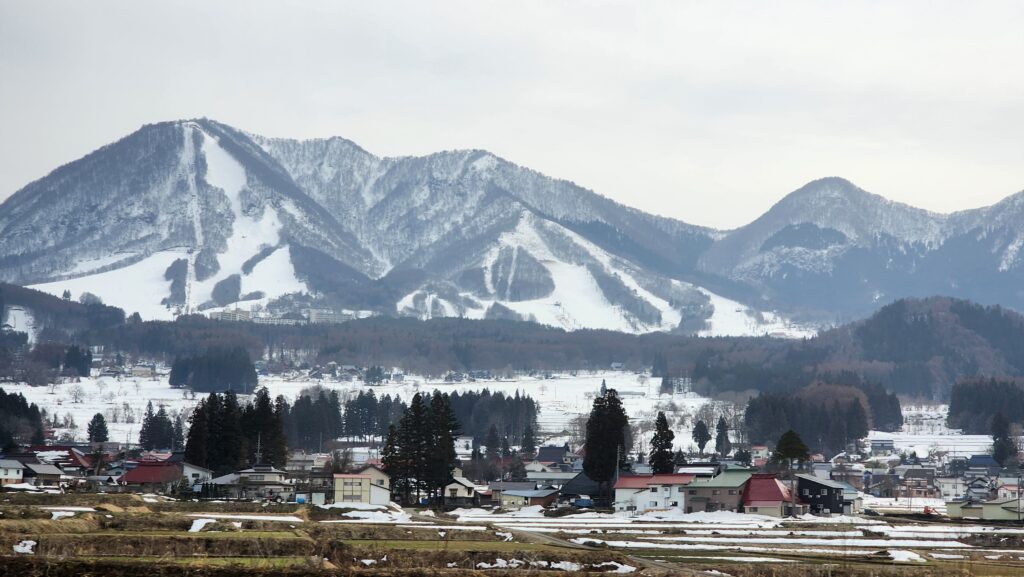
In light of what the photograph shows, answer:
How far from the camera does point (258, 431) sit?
321ft

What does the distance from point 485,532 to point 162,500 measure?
20.7 m

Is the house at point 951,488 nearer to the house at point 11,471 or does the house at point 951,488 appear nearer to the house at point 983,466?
the house at point 983,466

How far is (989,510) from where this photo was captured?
266 ft

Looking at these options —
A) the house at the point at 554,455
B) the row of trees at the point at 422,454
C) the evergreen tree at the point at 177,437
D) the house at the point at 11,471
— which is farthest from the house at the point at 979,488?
the evergreen tree at the point at 177,437

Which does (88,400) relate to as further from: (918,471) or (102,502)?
(102,502)

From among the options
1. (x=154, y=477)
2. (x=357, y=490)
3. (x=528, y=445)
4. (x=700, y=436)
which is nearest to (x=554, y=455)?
(x=528, y=445)

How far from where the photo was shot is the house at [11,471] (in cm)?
8999

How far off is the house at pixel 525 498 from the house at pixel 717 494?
1038cm

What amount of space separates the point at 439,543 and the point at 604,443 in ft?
128

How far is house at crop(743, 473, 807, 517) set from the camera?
79438 mm

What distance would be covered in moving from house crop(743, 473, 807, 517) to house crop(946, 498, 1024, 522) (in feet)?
27.6

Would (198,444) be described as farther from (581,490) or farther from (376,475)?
(581,490)

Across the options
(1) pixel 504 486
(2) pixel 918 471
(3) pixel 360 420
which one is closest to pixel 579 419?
(3) pixel 360 420

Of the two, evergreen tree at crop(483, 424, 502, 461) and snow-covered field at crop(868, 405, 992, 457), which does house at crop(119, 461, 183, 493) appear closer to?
evergreen tree at crop(483, 424, 502, 461)
